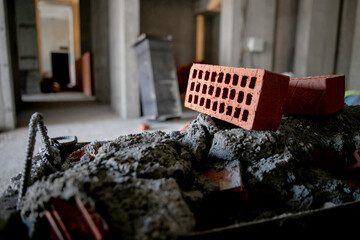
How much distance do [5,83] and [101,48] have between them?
364 cm

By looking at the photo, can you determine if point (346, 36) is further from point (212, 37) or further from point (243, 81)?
point (243, 81)

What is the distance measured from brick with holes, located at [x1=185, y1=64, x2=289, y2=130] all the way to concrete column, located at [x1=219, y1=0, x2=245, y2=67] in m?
4.88

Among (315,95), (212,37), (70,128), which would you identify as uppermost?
(212,37)

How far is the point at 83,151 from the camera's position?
1813mm

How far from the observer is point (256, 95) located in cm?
148

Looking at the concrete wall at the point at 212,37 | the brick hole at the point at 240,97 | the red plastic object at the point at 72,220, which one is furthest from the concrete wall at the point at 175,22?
the red plastic object at the point at 72,220

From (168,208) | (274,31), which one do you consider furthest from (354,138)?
(274,31)

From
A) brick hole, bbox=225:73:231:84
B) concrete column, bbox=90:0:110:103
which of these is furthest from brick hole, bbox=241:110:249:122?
concrete column, bbox=90:0:110:103

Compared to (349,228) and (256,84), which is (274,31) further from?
(349,228)

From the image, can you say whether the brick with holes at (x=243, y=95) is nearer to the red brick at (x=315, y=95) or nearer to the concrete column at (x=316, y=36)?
the red brick at (x=315, y=95)

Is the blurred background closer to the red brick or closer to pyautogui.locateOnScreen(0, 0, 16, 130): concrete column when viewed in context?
pyautogui.locateOnScreen(0, 0, 16, 130): concrete column

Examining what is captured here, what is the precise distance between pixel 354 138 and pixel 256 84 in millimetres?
940

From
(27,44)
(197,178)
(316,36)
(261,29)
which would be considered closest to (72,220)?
(197,178)

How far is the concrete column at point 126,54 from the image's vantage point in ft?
17.8
